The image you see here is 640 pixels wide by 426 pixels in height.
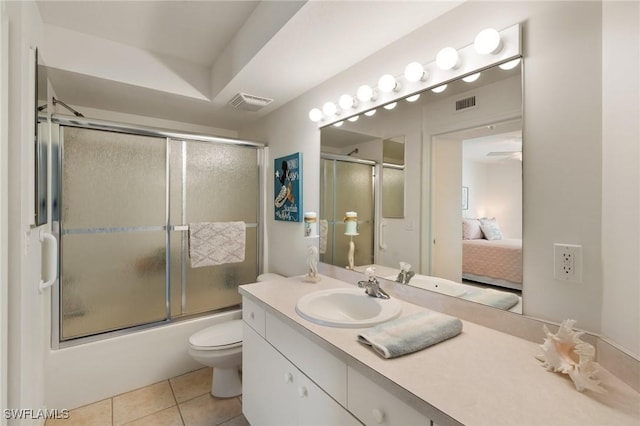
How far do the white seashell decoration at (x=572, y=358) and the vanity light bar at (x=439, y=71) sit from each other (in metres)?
0.94

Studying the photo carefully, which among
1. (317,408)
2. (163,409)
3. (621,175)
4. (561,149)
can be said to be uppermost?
(561,149)

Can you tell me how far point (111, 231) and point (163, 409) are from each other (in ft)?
4.04

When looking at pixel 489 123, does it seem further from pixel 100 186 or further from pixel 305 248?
pixel 100 186

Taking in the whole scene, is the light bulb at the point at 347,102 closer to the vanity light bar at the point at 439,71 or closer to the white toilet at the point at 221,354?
the vanity light bar at the point at 439,71

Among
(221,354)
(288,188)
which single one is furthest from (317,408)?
(288,188)

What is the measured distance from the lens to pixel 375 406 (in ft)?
2.70

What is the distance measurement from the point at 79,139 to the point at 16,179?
0.92 m

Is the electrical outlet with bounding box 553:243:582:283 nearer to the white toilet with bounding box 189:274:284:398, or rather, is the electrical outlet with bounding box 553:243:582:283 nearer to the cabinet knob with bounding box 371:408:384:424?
the cabinet knob with bounding box 371:408:384:424

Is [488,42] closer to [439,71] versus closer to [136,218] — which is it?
[439,71]

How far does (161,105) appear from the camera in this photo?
241cm

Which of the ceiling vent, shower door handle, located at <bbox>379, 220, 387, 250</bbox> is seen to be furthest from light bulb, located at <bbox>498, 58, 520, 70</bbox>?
the ceiling vent

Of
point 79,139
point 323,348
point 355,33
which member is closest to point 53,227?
point 79,139

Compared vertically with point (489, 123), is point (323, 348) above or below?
below

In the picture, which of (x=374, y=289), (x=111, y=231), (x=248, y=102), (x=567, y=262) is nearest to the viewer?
(x=567, y=262)
